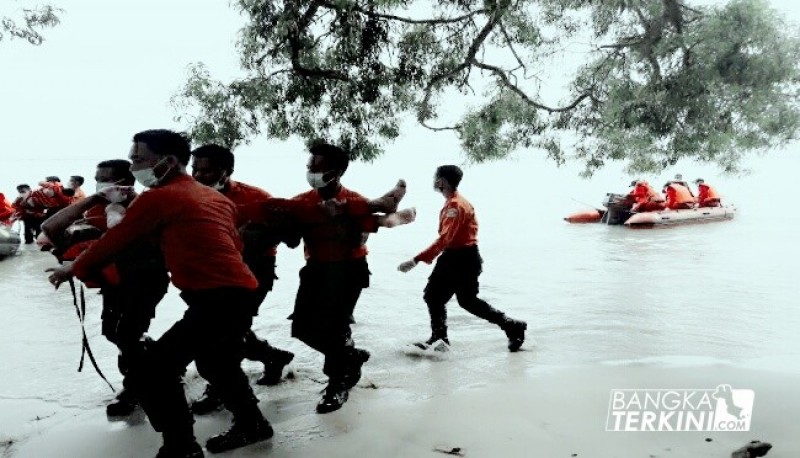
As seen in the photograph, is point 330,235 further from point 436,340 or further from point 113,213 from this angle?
point 436,340

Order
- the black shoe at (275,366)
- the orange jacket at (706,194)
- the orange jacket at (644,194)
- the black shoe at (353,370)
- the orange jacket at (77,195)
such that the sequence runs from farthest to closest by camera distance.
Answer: the orange jacket at (706,194) → the orange jacket at (644,194) → the orange jacket at (77,195) → the black shoe at (275,366) → the black shoe at (353,370)

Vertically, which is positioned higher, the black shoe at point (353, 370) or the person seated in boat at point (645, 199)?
the person seated in boat at point (645, 199)

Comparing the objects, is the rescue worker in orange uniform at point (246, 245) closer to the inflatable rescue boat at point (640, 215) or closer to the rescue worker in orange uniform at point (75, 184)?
the rescue worker in orange uniform at point (75, 184)

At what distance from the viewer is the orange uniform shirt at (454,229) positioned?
555 cm

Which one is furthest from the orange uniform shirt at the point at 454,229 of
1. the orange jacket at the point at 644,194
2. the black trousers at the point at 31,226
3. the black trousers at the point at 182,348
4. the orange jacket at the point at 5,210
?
the orange jacket at the point at 644,194

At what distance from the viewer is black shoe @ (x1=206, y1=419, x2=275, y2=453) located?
3607 millimetres

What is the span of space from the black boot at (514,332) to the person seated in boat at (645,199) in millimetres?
16867

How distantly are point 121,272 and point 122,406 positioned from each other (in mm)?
1024

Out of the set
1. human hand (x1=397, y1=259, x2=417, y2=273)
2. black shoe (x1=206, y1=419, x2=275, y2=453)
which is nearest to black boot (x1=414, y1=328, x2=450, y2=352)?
human hand (x1=397, y1=259, x2=417, y2=273)

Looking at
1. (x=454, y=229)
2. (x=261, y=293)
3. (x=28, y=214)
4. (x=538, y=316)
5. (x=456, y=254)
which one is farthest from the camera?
(x=28, y=214)

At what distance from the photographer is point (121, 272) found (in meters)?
4.01

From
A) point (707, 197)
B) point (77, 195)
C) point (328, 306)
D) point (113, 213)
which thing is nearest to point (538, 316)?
point (328, 306)

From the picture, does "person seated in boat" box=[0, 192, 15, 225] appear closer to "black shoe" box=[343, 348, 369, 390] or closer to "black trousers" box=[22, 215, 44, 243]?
"black trousers" box=[22, 215, 44, 243]

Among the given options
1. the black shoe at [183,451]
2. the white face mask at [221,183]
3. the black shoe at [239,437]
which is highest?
the white face mask at [221,183]
